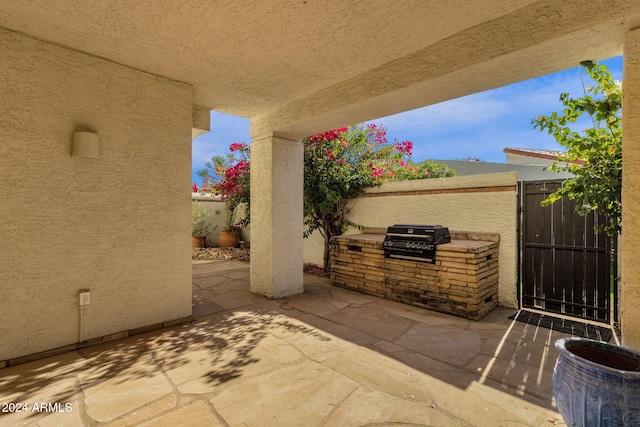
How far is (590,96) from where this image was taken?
9.56 feet

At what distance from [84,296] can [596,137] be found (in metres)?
5.71

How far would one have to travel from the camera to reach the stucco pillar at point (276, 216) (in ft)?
17.8

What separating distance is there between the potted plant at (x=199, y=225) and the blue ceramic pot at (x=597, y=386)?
10553mm

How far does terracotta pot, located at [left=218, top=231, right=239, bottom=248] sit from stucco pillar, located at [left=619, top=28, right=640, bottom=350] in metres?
10.5

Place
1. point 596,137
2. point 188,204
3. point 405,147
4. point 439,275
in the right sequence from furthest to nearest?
point 405,147 < point 439,275 < point 188,204 < point 596,137

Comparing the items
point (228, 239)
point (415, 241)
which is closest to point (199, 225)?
point (228, 239)

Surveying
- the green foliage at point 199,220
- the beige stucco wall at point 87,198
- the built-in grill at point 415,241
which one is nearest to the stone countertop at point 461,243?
the built-in grill at point 415,241

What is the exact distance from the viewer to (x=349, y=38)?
3.13 metres

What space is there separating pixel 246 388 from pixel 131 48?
3.65 meters

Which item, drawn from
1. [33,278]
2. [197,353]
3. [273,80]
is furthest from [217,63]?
[197,353]

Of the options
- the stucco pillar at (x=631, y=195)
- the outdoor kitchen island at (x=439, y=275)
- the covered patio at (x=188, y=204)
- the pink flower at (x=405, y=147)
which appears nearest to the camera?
the stucco pillar at (x=631, y=195)

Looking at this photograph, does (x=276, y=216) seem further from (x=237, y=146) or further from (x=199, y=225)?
A: (x=199, y=225)

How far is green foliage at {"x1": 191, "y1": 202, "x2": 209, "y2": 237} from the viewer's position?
11031 millimetres

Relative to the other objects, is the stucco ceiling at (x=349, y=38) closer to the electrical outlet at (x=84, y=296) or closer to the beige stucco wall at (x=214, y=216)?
the electrical outlet at (x=84, y=296)
